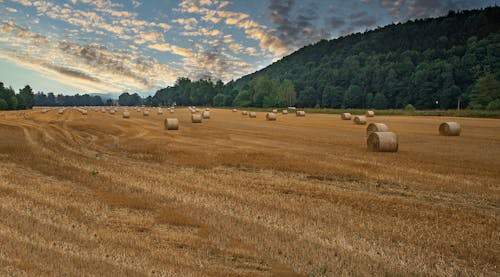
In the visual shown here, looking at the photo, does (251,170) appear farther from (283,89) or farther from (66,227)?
(283,89)

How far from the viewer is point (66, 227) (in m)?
7.19

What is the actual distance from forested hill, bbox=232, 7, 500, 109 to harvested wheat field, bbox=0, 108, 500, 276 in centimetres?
9987

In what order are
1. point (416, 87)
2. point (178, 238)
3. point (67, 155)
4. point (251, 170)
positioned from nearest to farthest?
1. point (178, 238)
2. point (251, 170)
3. point (67, 155)
4. point (416, 87)

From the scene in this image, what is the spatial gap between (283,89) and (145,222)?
14438cm

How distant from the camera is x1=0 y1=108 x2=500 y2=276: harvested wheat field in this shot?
5820mm

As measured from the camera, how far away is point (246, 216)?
8.27 metres

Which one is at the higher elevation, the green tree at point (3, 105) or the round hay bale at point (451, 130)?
the green tree at point (3, 105)

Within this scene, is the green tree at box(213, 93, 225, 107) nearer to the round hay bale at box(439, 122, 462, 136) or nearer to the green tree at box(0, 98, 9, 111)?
the green tree at box(0, 98, 9, 111)

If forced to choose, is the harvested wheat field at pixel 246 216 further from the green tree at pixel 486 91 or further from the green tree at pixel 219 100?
the green tree at pixel 219 100

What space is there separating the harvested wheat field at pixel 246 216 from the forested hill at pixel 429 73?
328ft

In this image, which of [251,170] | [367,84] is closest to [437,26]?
[367,84]

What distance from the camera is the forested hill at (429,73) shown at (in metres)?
119

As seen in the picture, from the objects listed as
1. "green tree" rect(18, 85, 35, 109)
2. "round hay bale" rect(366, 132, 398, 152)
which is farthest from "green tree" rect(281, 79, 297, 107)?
"round hay bale" rect(366, 132, 398, 152)

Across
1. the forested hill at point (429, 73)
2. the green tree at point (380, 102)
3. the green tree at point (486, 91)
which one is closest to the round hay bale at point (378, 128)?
the forested hill at point (429, 73)
